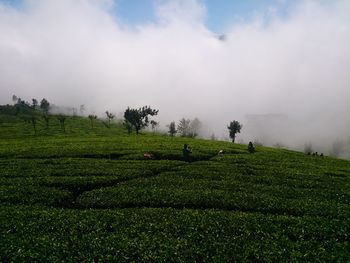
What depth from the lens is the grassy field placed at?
86.0 feet

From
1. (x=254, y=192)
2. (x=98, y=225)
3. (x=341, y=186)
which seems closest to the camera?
(x=98, y=225)

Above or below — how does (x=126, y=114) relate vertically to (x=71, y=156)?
above

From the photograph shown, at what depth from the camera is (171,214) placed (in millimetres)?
34125

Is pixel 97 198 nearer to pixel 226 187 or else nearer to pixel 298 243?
pixel 226 187

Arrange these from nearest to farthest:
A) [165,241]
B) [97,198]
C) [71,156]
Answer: [165,241] → [97,198] → [71,156]

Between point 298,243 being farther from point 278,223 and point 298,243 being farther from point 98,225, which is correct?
point 98,225

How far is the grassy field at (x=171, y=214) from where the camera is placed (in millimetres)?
26219

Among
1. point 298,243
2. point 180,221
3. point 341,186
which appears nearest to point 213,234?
point 180,221

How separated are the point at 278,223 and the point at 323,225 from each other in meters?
4.01

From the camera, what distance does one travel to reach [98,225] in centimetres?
3116

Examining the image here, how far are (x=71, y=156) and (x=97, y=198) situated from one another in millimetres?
36107

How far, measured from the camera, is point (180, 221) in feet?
106

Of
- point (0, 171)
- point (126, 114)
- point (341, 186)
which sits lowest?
point (0, 171)

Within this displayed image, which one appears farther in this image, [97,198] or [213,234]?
[97,198]
